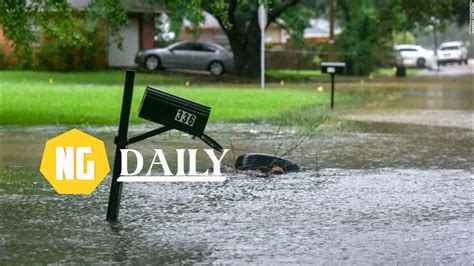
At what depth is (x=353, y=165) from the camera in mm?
14297

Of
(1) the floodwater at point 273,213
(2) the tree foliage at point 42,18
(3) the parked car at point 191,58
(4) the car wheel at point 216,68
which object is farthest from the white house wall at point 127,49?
(1) the floodwater at point 273,213

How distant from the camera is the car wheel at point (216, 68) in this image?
49906 millimetres

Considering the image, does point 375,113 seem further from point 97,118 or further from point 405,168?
point 405,168

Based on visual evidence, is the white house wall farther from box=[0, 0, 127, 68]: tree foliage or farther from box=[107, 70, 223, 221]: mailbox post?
box=[107, 70, 223, 221]: mailbox post

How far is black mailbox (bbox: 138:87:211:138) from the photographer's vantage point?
9367 mm

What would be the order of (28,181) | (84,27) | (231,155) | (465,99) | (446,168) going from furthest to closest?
(84,27) < (465,99) < (231,155) < (446,168) < (28,181)

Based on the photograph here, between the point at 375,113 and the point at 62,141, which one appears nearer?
the point at 62,141

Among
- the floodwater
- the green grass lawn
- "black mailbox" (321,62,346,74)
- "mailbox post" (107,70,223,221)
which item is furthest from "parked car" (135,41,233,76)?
"mailbox post" (107,70,223,221)

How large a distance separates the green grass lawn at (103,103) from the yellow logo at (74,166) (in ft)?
16.3

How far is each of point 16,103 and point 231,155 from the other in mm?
11048

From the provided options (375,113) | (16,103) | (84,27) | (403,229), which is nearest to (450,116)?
(375,113)

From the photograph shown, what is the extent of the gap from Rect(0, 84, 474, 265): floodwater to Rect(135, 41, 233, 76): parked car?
1301 inches

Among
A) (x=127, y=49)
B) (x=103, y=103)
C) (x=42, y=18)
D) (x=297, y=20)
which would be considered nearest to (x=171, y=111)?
(x=42, y=18)

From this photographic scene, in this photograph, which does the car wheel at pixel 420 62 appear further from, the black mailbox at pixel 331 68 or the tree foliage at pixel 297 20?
the black mailbox at pixel 331 68
